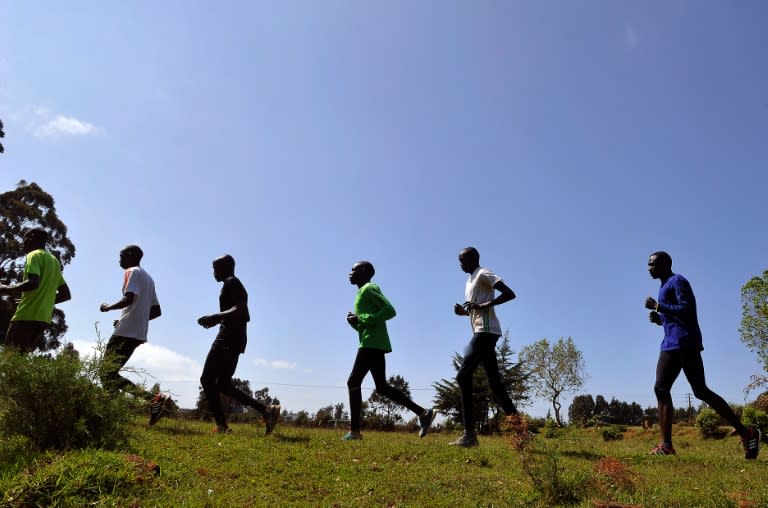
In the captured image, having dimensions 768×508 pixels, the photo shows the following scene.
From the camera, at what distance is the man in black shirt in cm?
666

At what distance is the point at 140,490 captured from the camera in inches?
146

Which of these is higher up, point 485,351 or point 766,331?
point 766,331

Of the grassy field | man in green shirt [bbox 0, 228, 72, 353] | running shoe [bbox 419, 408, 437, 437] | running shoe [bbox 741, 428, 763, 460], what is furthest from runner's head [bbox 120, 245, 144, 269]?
running shoe [bbox 741, 428, 763, 460]

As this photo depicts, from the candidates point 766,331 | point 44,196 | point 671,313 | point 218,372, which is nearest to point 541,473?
point 671,313

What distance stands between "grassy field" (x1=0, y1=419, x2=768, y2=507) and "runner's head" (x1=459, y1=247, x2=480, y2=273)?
2243 mm

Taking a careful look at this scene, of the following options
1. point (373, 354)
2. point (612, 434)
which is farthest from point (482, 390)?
point (373, 354)

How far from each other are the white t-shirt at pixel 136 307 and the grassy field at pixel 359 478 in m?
1.67

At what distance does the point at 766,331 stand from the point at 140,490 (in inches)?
1480

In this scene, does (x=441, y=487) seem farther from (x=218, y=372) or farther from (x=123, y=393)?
(x=218, y=372)

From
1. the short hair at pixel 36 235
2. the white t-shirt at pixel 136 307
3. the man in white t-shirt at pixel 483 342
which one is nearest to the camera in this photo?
the man in white t-shirt at pixel 483 342

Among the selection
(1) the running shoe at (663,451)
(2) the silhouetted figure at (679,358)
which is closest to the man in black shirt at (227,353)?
(1) the running shoe at (663,451)

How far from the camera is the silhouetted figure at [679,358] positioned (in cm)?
599

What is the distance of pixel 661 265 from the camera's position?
668cm

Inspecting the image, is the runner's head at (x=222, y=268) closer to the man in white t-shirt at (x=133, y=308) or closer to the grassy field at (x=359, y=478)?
the man in white t-shirt at (x=133, y=308)
